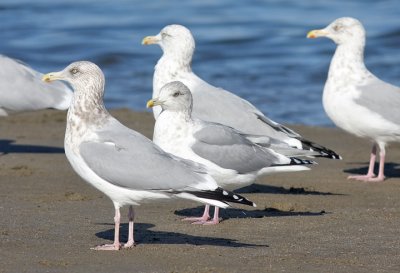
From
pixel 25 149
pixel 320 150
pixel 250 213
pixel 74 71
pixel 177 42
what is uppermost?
pixel 74 71

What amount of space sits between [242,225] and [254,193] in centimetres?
159

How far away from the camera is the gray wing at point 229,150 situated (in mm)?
8520

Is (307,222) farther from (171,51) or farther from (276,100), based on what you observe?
(276,100)

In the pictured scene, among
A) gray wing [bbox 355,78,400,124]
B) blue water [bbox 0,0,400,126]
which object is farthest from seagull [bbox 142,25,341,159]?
blue water [bbox 0,0,400,126]

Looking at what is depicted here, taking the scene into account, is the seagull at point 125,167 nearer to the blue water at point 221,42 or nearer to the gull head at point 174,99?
the gull head at point 174,99

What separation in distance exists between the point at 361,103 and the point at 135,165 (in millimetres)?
4183

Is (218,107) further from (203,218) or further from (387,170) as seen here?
(387,170)

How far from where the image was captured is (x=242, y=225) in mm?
8266

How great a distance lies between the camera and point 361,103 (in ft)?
35.6

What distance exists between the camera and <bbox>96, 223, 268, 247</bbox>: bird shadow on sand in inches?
295

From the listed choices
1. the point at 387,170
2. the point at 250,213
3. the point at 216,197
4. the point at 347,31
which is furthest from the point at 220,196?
the point at 347,31

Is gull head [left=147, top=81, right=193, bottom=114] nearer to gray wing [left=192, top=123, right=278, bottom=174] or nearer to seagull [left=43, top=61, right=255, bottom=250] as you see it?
gray wing [left=192, top=123, right=278, bottom=174]

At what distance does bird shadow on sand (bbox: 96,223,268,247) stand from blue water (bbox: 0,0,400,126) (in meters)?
6.94

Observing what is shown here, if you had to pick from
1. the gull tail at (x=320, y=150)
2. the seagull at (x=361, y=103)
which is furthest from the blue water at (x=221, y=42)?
the gull tail at (x=320, y=150)
